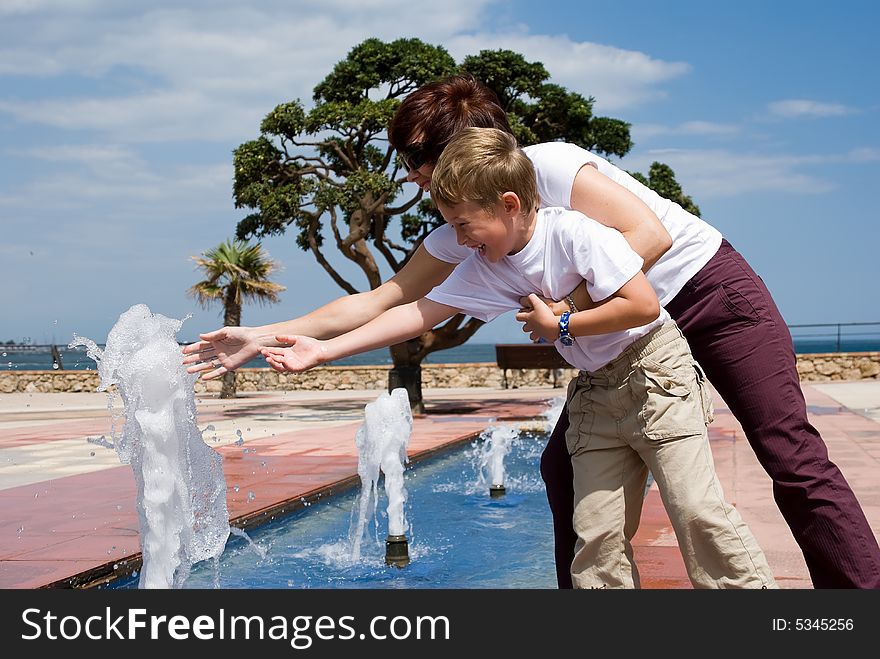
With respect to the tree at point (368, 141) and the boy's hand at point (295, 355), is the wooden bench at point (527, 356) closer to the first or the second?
the tree at point (368, 141)

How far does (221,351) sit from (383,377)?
21.1 meters

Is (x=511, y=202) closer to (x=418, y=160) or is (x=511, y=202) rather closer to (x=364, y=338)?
(x=418, y=160)

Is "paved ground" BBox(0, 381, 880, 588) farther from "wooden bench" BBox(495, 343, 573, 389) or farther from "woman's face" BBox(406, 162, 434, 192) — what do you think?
"woman's face" BBox(406, 162, 434, 192)

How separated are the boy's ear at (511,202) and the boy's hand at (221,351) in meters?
0.73

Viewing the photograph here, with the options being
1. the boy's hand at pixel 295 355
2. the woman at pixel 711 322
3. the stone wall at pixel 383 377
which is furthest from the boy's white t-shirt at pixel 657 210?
the stone wall at pixel 383 377

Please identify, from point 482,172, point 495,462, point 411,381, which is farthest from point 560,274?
point 411,381

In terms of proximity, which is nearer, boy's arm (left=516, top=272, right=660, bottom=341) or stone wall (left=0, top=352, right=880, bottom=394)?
boy's arm (left=516, top=272, right=660, bottom=341)

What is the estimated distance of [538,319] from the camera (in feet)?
6.69

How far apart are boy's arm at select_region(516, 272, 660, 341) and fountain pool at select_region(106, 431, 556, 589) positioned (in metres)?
2.44

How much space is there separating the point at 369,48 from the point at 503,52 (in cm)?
198

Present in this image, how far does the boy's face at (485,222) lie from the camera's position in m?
2.01

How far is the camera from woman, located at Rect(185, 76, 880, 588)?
214 centimetres

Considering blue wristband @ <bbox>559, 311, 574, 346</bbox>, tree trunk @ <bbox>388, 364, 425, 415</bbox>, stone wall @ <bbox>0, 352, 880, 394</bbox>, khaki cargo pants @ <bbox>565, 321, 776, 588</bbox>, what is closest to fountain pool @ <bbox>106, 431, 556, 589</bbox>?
khaki cargo pants @ <bbox>565, 321, 776, 588</bbox>
